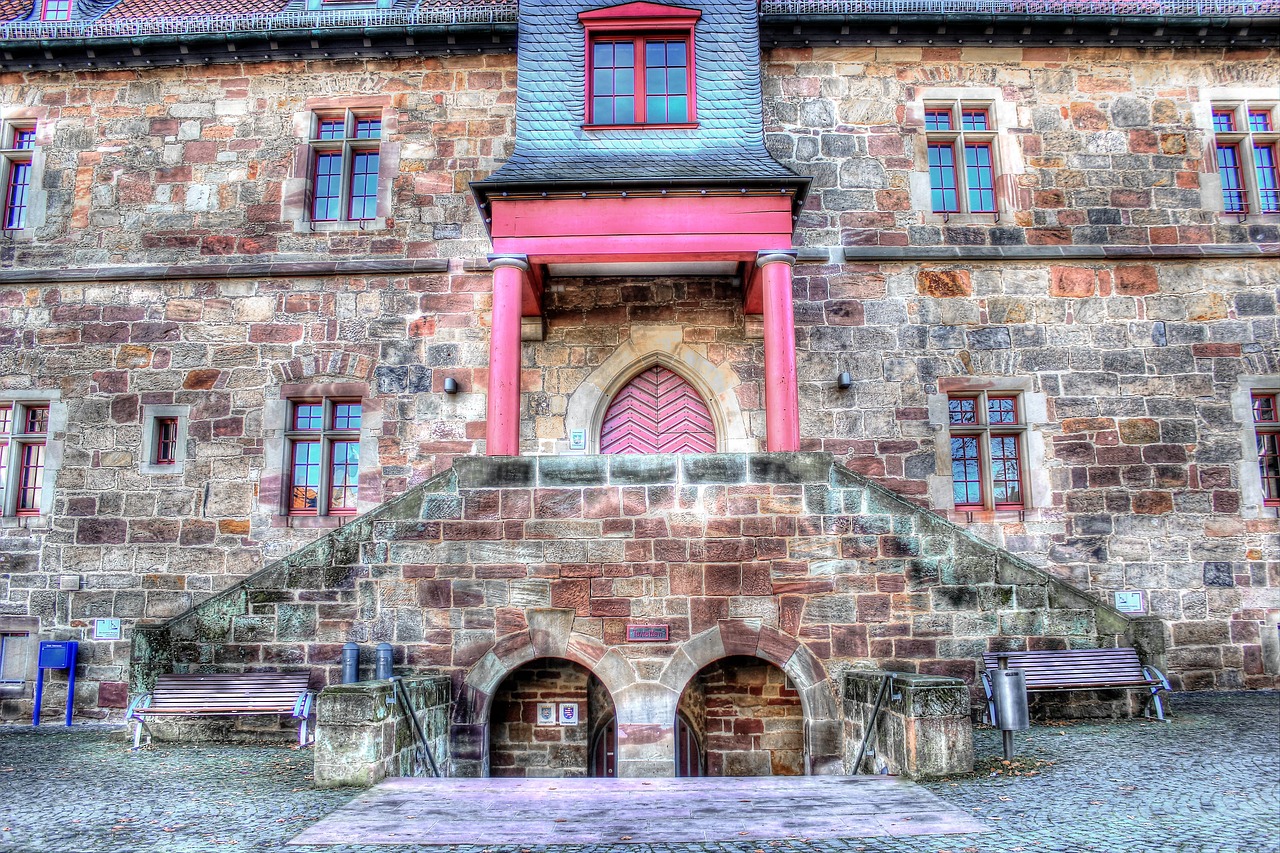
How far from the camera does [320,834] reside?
4.64 metres

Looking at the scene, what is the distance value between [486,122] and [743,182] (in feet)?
12.5

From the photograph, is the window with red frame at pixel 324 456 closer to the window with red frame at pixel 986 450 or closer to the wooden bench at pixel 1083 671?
the window with red frame at pixel 986 450

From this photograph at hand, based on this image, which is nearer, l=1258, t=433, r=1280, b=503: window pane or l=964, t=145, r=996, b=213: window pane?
l=1258, t=433, r=1280, b=503: window pane

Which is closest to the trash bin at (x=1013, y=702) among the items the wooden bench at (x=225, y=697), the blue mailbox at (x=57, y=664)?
the wooden bench at (x=225, y=697)

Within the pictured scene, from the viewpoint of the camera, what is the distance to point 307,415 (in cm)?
1040

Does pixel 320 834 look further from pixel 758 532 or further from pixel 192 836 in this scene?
pixel 758 532

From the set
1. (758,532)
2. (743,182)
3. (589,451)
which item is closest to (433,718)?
(758,532)

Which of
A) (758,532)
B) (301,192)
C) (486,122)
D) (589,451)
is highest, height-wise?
(486,122)

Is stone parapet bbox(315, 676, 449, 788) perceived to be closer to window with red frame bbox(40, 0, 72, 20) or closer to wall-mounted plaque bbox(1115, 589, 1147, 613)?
wall-mounted plaque bbox(1115, 589, 1147, 613)

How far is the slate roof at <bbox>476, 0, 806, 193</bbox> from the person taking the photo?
9125 millimetres

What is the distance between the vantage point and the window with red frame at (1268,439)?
10172 mm

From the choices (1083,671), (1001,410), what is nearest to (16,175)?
(1001,410)

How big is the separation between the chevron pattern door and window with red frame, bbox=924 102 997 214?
3.87 metres

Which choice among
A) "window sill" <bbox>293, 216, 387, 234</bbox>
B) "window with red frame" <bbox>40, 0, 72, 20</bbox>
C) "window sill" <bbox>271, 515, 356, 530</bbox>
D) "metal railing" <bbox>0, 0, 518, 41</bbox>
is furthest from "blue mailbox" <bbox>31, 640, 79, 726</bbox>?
"window with red frame" <bbox>40, 0, 72, 20</bbox>
